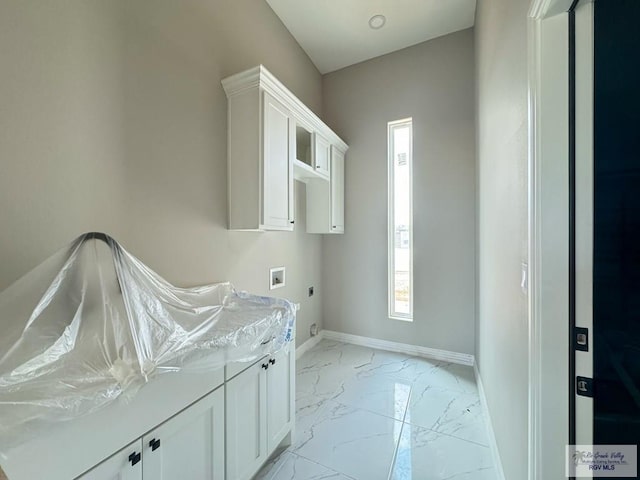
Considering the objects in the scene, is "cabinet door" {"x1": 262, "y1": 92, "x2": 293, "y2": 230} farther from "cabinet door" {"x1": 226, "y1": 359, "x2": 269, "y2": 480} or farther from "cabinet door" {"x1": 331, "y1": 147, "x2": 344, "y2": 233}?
"cabinet door" {"x1": 226, "y1": 359, "x2": 269, "y2": 480}

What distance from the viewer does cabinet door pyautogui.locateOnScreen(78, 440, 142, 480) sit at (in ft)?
2.44

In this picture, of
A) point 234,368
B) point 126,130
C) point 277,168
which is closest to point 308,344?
point 234,368

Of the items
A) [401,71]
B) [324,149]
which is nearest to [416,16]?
[401,71]

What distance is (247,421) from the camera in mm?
1291

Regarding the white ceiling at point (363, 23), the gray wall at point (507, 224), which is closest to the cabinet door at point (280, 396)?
the gray wall at point (507, 224)

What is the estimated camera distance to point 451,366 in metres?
2.62

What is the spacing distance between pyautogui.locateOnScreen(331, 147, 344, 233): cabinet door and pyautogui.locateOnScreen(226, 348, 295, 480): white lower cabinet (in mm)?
1653

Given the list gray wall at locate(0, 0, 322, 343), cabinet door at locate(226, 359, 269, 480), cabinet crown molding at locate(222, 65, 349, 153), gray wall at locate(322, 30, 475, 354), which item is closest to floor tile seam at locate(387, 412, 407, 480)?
cabinet door at locate(226, 359, 269, 480)

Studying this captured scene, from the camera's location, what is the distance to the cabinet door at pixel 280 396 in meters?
1.45

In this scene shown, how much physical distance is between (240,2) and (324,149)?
1324mm

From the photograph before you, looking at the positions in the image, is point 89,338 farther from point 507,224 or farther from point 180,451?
point 507,224

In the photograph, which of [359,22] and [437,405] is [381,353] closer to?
[437,405]

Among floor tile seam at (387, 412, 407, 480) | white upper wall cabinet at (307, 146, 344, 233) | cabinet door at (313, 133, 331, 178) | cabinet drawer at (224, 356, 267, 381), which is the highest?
cabinet door at (313, 133, 331, 178)

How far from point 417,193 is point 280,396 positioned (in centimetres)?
233
